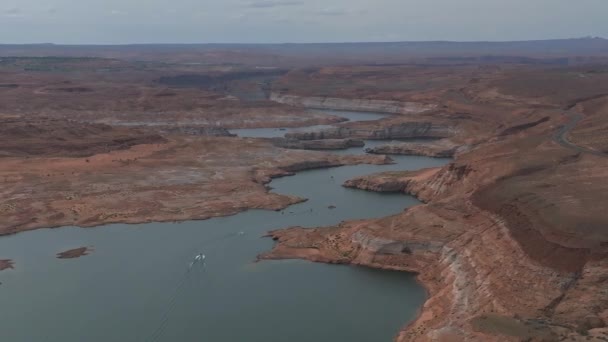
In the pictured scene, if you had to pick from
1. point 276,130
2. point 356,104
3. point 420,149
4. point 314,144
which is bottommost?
point 276,130

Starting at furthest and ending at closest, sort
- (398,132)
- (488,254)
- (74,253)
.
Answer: (398,132) < (74,253) < (488,254)

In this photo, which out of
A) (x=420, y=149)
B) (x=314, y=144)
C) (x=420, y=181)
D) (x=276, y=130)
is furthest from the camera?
(x=276, y=130)

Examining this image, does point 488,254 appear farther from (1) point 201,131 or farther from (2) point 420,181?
(1) point 201,131

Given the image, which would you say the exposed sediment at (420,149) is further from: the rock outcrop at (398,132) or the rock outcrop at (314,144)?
the rock outcrop at (398,132)

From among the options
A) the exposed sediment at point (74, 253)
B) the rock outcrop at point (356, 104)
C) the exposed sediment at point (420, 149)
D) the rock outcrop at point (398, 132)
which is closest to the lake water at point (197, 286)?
the exposed sediment at point (74, 253)

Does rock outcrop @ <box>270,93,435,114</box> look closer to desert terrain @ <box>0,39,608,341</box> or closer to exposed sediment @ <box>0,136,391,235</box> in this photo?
desert terrain @ <box>0,39,608,341</box>

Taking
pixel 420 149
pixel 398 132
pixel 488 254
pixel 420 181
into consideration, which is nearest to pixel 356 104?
pixel 398 132
